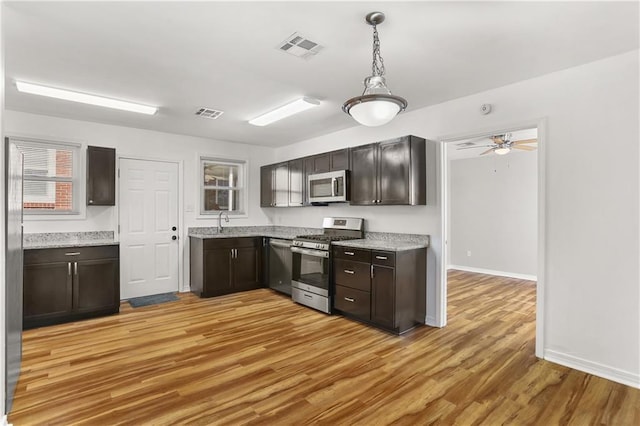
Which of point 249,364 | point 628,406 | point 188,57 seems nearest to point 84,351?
point 249,364


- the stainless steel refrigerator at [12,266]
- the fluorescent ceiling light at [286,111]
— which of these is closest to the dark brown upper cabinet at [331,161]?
the fluorescent ceiling light at [286,111]

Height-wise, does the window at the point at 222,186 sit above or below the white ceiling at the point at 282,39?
below

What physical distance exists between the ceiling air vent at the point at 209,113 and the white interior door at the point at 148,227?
145 centimetres

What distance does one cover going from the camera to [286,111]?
4.04 metres

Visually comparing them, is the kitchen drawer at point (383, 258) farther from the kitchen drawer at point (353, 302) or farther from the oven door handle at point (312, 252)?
the oven door handle at point (312, 252)

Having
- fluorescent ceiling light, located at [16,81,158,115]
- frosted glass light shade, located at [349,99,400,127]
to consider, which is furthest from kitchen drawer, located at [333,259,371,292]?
fluorescent ceiling light, located at [16,81,158,115]

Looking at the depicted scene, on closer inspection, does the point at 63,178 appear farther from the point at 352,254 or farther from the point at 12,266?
the point at 352,254

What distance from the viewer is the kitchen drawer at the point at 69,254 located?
3.75 metres

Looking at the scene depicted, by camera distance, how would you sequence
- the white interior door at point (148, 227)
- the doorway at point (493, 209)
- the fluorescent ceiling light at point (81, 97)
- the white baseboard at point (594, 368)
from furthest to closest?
the doorway at point (493, 209)
the white interior door at point (148, 227)
the fluorescent ceiling light at point (81, 97)
the white baseboard at point (594, 368)

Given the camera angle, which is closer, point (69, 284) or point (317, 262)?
point (69, 284)

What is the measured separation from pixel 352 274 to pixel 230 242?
2.24 meters

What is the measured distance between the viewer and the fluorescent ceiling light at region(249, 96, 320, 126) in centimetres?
369

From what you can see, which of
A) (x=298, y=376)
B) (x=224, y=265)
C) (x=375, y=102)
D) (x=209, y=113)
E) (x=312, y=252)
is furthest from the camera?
(x=224, y=265)

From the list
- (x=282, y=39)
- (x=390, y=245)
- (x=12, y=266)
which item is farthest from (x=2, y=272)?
(x=390, y=245)
